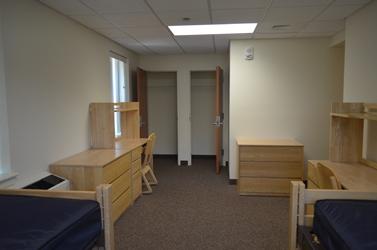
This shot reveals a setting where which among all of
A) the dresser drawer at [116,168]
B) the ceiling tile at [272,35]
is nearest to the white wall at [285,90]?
the ceiling tile at [272,35]

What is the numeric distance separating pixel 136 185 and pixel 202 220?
3.92 feet

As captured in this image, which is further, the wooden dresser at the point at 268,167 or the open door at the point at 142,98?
the open door at the point at 142,98

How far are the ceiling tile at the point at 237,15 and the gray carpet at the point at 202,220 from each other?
8.07 ft

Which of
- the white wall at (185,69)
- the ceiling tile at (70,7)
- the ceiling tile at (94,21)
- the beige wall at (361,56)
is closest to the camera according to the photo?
the ceiling tile at (70,7)

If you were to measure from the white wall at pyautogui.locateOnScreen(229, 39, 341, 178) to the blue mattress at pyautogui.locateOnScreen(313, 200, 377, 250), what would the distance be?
312 centimetres

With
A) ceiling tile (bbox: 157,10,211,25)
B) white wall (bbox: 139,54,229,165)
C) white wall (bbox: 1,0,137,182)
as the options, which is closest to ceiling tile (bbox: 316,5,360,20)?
ceiling tile (bbox: 157,10,211,25)

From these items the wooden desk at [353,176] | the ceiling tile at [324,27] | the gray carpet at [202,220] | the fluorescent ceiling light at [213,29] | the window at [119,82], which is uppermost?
the fluorescent ceiling light at [213,29]

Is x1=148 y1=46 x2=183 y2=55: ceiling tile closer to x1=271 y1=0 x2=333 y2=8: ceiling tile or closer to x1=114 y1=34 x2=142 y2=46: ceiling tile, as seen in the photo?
x1=114 y1=34 x2=142 y2=46: ceiling tile

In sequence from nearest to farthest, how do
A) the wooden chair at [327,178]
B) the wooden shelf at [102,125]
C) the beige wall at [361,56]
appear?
the wooden chair at [327,178], the beige wall at [361,56], the wooden shelf at [102,125]

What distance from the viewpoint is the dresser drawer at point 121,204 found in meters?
3.47

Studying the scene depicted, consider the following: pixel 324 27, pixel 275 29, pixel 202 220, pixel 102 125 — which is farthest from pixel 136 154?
pixel 324 27

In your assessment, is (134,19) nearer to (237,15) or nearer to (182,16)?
(182,16)

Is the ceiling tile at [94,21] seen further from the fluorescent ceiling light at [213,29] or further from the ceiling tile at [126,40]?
the fluorescent ceiling light at [213,29]

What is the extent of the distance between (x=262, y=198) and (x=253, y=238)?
4.48 feet
